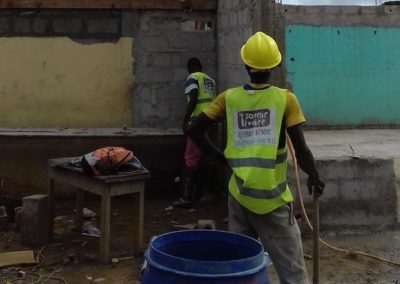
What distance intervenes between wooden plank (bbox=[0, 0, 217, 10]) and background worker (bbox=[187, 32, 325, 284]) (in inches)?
182

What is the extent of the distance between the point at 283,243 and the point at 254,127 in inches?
25.9

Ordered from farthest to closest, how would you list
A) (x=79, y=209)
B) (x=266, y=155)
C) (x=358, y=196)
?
(x=79, y=209) < (x=358, y=196) < (x=266, y=155)

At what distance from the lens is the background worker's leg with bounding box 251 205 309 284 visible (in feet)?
10.2

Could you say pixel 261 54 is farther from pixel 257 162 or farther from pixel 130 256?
pixel 130 256

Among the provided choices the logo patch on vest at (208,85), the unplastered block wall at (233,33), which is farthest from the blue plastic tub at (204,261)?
the logo patch on vest at (208,85)

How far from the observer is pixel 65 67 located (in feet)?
25.3

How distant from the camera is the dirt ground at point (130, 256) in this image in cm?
465

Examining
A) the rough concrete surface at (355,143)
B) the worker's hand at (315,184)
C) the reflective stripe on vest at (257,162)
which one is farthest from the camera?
the rough concrete surface at (355,143)

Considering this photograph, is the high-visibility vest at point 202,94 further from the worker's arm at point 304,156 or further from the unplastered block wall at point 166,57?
the worker's arm at point 304,156

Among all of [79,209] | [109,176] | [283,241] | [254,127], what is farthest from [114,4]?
[283,241]

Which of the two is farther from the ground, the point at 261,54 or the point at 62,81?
the point at 261,54

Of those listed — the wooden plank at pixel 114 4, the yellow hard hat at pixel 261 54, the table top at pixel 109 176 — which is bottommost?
the table top at pixel 109 176

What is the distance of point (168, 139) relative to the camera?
7309mm

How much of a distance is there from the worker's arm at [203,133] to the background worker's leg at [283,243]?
479mm
